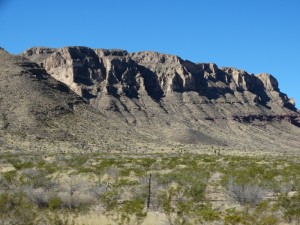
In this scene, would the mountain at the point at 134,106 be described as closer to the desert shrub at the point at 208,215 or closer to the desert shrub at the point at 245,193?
the desert shrub at the point at 245,193

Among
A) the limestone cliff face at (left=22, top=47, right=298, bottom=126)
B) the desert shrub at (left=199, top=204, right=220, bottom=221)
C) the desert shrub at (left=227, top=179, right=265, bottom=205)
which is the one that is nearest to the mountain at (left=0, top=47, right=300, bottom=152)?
the limestone cliff face at (left=22, top=47, right=298, bottom=126)

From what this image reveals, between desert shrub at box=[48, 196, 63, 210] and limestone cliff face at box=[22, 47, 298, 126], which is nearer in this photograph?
desert shrub at box=[48, 196, 63, 210]

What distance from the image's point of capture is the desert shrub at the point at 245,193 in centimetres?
2036

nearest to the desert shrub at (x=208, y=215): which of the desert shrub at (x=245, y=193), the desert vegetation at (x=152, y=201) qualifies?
the desert vegetation at (x=152, y=201)

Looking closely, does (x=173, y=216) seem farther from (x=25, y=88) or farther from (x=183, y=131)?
(x=183, y=131)

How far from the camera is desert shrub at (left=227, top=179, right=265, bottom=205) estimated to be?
20.4 meters

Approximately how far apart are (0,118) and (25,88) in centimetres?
1617

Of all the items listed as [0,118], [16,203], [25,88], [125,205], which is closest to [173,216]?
[125,205]

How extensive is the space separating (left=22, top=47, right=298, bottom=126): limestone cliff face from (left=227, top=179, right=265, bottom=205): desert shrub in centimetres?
10385

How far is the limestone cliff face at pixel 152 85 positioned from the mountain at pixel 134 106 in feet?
1.16

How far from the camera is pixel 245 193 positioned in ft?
67.8

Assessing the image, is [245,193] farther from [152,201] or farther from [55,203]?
[55,203]

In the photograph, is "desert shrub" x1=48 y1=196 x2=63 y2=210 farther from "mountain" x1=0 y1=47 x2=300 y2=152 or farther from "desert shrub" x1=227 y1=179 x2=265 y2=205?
"mountain" x1=0 y1=47 x2=300 y2=152

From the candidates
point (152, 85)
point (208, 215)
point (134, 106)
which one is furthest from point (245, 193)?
point (152, 85)
